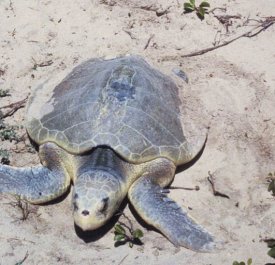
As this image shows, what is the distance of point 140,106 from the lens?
3.40m

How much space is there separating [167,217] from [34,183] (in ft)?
2.51

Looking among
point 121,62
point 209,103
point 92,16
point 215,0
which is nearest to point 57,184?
point 121,62

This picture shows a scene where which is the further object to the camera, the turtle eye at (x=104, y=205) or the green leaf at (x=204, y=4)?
the green leaf at (x=204, y=4)

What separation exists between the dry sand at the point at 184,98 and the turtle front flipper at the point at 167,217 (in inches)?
2.2

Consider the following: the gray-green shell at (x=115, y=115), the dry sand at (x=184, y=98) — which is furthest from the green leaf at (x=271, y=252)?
the gray-green shell at (x=115, y=115)

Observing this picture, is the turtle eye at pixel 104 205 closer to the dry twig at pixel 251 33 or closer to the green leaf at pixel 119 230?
the green leaf at pixel 119 230

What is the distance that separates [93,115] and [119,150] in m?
0.28

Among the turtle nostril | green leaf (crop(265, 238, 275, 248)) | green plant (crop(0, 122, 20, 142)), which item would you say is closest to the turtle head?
the turtle nostril

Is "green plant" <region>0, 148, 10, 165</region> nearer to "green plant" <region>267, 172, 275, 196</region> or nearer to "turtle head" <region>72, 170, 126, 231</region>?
"turtle head" <region>72, 170, 126, 231</region>

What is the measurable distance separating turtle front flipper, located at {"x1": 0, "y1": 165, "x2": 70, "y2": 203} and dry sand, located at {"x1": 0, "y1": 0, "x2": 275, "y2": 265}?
0.08 metres

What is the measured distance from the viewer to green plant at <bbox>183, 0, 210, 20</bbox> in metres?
4.46

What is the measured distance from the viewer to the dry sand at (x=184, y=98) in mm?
3000

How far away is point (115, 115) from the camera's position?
3.29 metres

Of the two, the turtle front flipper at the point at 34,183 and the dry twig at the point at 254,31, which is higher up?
the dry twig at the point at 254,31
